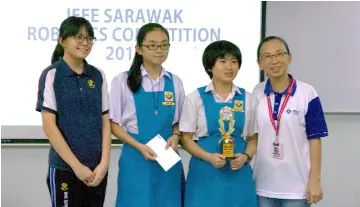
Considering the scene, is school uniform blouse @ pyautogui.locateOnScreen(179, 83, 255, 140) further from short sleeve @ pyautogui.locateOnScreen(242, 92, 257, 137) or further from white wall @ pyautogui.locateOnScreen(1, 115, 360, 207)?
white wall @ pyautogui.locateOnScreen(1, 115, 360, 207)

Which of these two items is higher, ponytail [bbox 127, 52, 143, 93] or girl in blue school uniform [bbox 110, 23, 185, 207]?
ponytail [bbox 127, 52, 143, 93]

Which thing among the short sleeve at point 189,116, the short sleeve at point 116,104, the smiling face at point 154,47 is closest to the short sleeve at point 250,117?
the short sleeve at point 189,116

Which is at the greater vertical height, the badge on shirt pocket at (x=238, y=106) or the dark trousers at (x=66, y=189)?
the badge on shirt pocket at (x=238, y=106)

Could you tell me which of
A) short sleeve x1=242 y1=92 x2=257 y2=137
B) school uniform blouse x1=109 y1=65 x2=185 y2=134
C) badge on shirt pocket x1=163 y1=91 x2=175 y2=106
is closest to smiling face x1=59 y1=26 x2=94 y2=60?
school uniform blouse x1=109 y1=65 x2=185 y2=134

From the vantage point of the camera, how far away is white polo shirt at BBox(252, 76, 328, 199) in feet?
6.73

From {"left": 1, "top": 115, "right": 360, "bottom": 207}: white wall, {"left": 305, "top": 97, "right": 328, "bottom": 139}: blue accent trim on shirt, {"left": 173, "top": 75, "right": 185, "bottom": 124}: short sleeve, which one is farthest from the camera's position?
{"left": 1, "top": 115, "right": 360, "bottom": 207}: white wall

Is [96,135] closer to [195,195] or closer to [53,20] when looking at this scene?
[195,195]

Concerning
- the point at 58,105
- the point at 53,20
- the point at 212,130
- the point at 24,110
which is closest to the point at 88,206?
the point at 58,105

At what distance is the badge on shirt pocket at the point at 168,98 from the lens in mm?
2137

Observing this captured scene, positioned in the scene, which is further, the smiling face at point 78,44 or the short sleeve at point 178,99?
the short sleeve at point 178,99

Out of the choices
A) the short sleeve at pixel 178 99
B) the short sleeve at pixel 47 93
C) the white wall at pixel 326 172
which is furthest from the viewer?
the white wall at pixel 326 172

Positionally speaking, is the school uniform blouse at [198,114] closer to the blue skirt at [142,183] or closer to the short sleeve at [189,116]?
the short sleeve at [189,116]

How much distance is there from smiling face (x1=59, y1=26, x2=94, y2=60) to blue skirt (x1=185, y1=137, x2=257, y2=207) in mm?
661

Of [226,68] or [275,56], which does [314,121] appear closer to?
[275,56]
